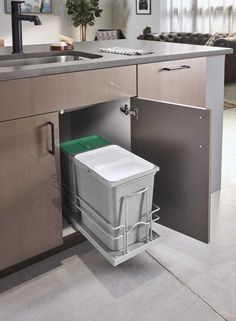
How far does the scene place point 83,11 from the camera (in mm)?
6367

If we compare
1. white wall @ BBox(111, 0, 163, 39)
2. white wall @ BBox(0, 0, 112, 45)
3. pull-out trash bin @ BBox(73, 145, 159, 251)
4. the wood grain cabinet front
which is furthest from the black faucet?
white wall @ BBox(111, 0, 163, 39)

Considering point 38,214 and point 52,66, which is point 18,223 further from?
point 52,66

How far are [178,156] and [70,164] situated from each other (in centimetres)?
44

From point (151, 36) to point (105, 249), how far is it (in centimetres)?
565

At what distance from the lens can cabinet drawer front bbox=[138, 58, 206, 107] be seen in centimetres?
170

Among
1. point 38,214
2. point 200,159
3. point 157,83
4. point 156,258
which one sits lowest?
point 156,258

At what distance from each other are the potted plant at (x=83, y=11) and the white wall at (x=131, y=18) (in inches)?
30.2

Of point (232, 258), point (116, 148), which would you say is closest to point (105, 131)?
point (116, 148)

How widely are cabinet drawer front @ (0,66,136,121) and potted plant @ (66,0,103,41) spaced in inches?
204

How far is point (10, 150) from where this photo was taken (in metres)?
1.34

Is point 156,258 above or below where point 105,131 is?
below

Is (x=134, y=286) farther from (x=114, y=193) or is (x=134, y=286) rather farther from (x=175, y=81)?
(x=175, y=81)

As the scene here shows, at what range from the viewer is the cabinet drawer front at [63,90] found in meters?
1.29

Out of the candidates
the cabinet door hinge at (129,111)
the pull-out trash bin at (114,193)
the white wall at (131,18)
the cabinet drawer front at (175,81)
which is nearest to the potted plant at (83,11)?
the white wall at (131,18)
